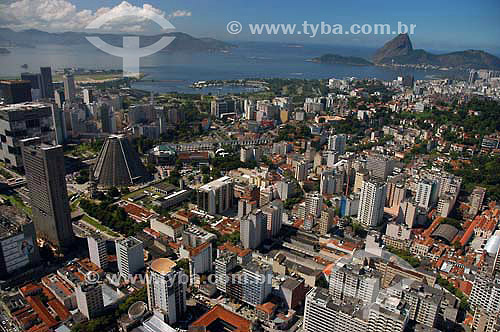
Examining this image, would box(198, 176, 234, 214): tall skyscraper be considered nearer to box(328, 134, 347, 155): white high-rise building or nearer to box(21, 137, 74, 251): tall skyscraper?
box(21, 137, 74, 251): tall skyscraper

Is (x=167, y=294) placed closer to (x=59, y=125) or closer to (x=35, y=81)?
(x=59, y=125)

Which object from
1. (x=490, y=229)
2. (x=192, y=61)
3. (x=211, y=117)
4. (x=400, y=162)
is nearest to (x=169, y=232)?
(x=490, y=229)

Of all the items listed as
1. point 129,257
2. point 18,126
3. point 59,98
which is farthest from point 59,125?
point 129,257

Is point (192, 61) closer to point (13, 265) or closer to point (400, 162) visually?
point (400, 162)

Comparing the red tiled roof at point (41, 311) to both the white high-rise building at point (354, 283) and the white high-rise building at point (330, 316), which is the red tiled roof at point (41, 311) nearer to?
the white high-rise building at point (330, 316)

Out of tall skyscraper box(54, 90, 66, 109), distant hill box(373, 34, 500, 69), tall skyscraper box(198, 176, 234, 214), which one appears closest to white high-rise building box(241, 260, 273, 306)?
tall skyscraper box(198, 176, 234, 214)

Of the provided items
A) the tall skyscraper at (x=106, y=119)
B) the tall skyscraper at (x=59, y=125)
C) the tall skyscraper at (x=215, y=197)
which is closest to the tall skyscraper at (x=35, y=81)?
the tall skyscraper at (x=106, y=119)
